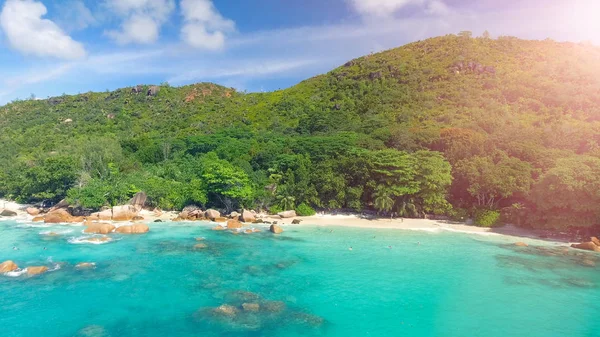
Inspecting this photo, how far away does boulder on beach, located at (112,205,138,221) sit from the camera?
41.6 m

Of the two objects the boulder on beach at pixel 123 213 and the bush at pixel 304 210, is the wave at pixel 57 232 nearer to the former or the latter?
the boulder on beach at pixel 123 213

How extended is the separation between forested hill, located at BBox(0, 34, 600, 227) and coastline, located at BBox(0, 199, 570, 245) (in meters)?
1.49

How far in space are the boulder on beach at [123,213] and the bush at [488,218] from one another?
41.3 m

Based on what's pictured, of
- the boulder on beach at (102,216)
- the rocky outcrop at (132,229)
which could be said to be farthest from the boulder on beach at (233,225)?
the boulder on beach at (102,216)

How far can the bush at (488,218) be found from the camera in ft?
128

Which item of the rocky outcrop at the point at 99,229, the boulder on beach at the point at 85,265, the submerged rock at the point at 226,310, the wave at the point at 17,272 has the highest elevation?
the rocky outcrop at the point at 99,229

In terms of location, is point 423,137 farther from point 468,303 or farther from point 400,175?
point 468,303

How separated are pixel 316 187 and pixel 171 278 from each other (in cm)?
2554

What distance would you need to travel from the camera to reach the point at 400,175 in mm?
41531

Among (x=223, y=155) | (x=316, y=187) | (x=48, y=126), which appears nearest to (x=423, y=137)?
(x=316, y=187)

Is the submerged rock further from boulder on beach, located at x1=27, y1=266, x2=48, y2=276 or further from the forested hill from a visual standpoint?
the forested hill

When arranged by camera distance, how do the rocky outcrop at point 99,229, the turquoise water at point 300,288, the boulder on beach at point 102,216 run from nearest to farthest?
1. the turquoise water at point 300,288
2. the rocky outcrop at point 99,229
3. the boulder on beach at point 102,216

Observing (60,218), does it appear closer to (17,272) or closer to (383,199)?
(17,272)

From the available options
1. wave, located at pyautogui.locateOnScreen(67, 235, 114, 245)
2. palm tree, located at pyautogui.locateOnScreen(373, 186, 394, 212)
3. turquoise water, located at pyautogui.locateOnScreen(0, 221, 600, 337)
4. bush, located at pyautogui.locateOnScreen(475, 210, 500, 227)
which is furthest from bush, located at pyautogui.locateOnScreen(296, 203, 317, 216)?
wave, located at pyautogui.locateOnScreen(67, 235, 114, 245)
